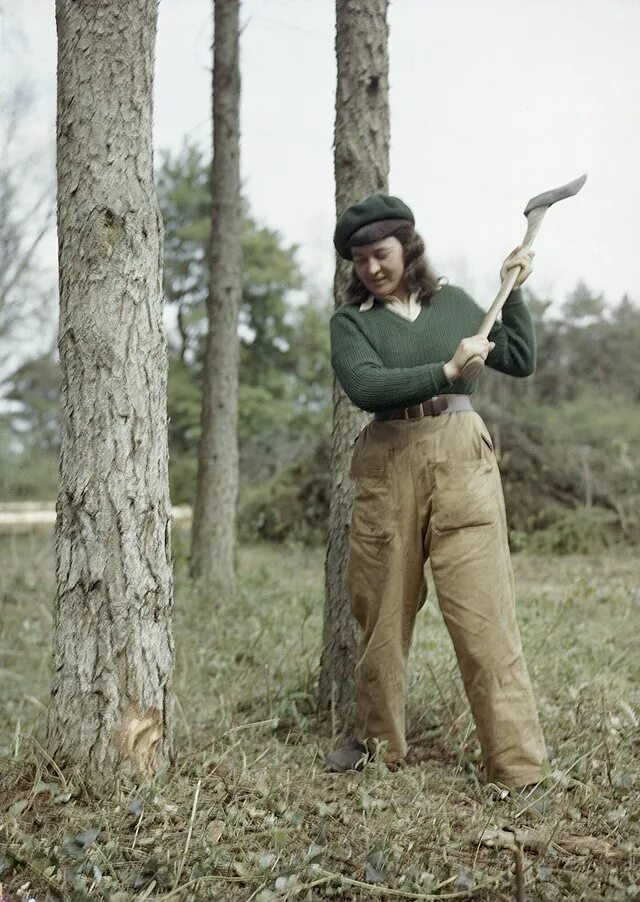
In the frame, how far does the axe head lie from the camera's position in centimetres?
347

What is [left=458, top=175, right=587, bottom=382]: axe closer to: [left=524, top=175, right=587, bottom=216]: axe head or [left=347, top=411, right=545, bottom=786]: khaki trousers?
[left=524, top=175, right=587, bottom=216]: axe head

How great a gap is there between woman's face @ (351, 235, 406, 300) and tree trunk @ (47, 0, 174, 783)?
0.86 meters

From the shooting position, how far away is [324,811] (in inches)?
118

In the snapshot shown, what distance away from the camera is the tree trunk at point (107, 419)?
3.06 metres

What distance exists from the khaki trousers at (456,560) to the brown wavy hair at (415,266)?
545 millimetres

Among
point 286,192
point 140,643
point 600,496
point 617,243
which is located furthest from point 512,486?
point 286,192

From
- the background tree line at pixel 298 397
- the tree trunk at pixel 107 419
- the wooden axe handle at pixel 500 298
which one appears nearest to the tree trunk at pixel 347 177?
the wooden axe handle at pixel 500 298

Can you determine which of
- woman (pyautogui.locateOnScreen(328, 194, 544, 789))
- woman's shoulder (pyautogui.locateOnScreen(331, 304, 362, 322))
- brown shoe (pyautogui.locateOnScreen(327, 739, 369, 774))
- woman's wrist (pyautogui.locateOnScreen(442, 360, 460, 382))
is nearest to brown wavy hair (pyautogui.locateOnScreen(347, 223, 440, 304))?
woman (pyautogui.locateOnScreen(328, 194, 544, 789))

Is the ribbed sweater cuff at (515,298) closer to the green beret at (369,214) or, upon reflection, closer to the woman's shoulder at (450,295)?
the woman's shoulder at (450,295)

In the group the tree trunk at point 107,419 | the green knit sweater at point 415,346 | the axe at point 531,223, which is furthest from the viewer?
the axe at point 531,223

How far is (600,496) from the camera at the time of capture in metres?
10.9

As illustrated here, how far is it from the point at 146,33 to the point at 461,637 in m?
2.60

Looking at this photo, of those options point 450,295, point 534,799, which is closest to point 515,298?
point 450,295

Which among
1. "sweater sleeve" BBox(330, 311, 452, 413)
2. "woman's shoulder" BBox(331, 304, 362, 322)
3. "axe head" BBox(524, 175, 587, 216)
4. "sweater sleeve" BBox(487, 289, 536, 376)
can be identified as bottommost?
A: "sweater sleeve" BBox(330, 311, 452, 413)
